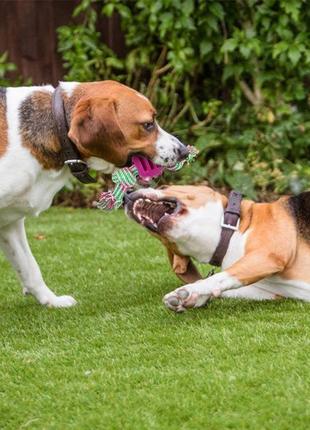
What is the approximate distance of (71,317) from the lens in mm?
5117

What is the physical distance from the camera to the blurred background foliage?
30.6 feet

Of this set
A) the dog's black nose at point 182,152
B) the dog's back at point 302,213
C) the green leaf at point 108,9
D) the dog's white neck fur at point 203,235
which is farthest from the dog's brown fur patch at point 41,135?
the green leaf at point 108,9

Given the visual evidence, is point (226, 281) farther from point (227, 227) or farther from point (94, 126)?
point (94, 126)

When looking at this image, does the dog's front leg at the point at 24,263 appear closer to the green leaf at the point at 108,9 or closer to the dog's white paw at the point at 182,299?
the dog's white paw at the point at 182,299

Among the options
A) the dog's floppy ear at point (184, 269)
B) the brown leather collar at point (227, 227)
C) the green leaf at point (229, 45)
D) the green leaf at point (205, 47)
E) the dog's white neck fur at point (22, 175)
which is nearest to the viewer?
the dog's white neck fur at point (22, 175)

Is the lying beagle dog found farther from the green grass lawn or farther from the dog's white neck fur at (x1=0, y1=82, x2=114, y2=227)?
the green grass lawn

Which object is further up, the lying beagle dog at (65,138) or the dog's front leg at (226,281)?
the lying beagle dog at (65,138)

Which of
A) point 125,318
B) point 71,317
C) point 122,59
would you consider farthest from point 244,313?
point 122,59

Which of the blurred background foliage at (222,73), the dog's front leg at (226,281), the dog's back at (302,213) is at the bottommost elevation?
the blurred background foliage at (222,73)

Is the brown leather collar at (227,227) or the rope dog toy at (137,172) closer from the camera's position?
the rope dog toy at (137,172)

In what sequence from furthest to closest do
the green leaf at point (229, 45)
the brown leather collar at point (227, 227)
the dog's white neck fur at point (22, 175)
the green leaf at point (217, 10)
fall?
1. the green leaf at point (217, 10)
2. the green leaf at point (229, 45)
3. the brown leather collar at point (227, 227)
4. the dog's white neck fur at point (22, 175)

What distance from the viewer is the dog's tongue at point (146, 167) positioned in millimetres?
4902

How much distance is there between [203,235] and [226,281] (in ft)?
1.30

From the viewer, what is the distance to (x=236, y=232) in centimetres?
506
